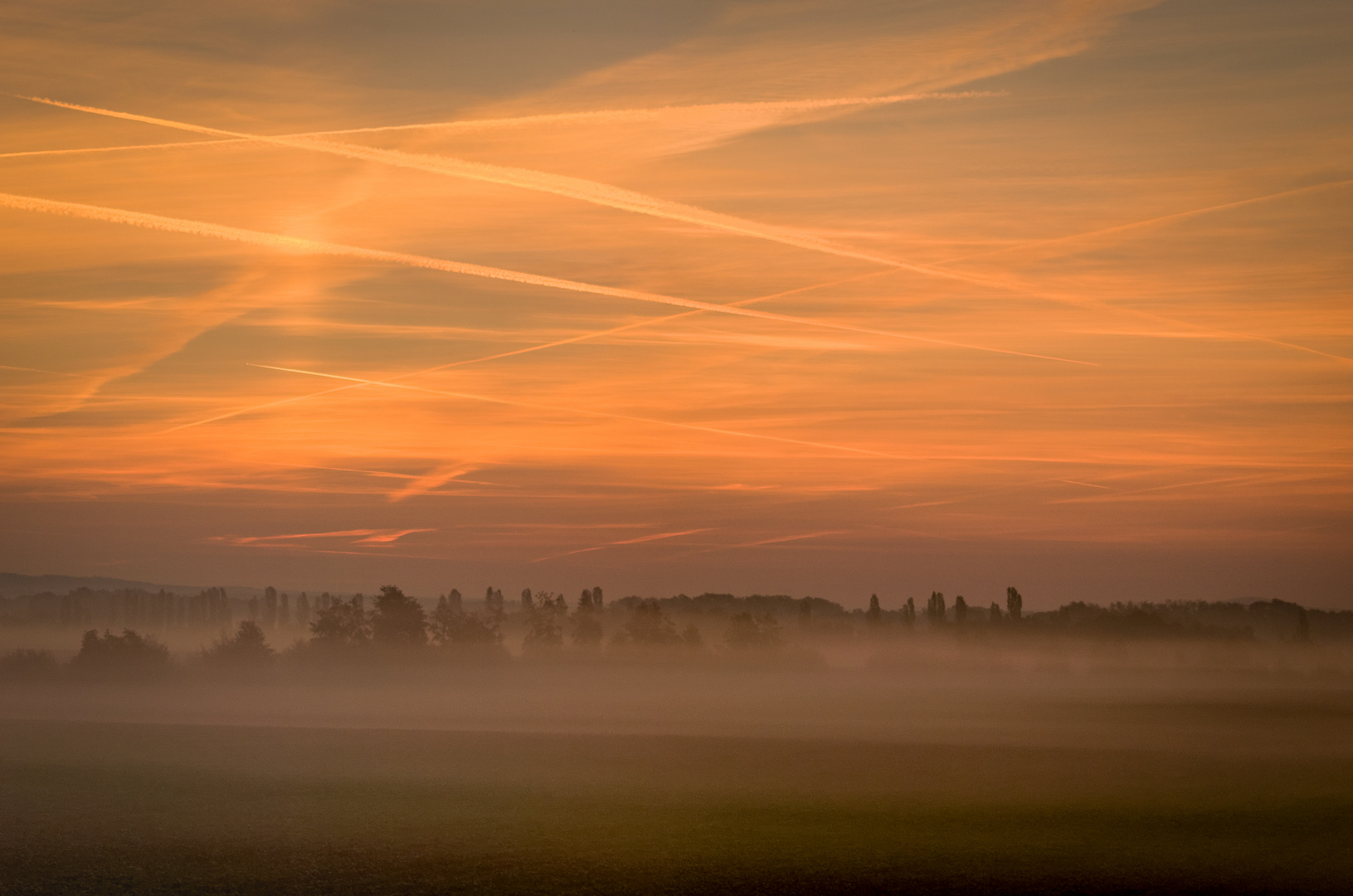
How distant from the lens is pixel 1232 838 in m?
81.9

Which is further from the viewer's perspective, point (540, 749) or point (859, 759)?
point (540, 749)

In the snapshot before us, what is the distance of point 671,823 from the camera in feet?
301

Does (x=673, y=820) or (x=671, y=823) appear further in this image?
→ (x=673, y=820)

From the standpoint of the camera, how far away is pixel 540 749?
6590 inches

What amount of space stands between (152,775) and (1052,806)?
3482 inches

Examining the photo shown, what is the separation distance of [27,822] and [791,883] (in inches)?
2422

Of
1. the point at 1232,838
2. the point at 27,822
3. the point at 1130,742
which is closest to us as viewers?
the point at 1232,838

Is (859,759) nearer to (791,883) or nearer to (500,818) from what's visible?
(500,818)

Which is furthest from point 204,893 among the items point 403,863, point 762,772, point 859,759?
point 859,759

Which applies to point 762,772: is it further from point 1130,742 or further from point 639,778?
point 1130,742

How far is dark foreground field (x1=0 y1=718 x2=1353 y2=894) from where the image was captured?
232 ft

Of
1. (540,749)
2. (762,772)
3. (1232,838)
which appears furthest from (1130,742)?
(1232,838)

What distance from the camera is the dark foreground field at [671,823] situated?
7081 cm

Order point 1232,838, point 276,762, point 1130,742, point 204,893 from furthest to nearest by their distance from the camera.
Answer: point 1130,742, point 276,762, point 1232,838, point 204,893
